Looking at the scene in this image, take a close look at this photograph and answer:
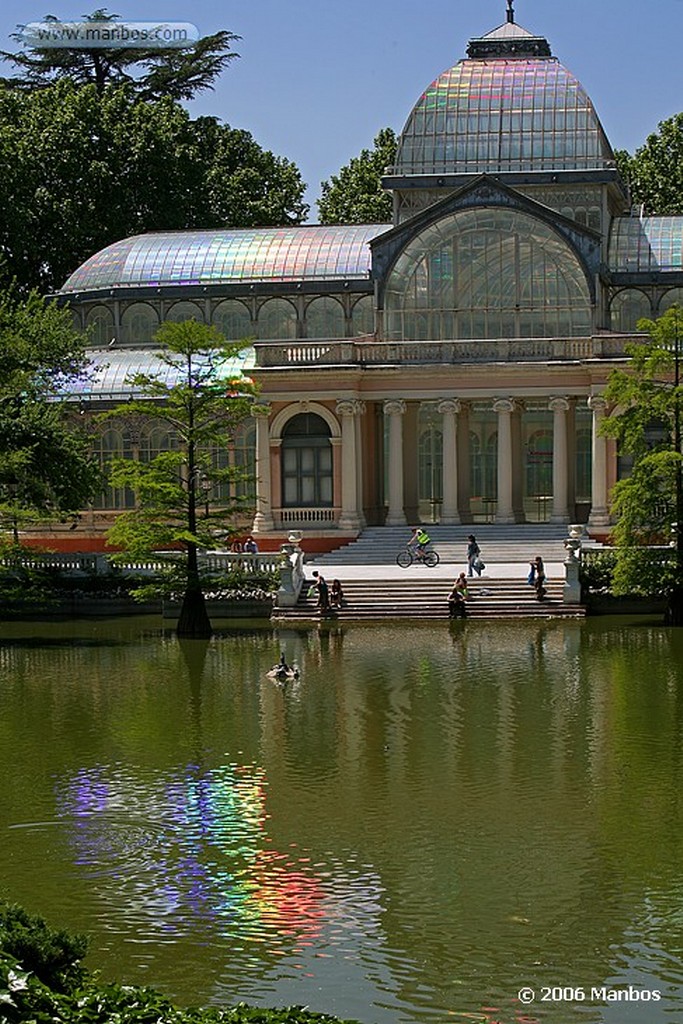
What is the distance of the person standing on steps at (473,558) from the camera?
4892 cm

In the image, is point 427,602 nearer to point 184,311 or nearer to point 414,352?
point 414,352

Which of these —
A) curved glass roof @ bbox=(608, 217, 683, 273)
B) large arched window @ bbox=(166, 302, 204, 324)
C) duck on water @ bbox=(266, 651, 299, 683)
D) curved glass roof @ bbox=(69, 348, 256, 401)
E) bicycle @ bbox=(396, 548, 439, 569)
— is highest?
curved glass roof @ bbox=(608, 217, 683, 273)

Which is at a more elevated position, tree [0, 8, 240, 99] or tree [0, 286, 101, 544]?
tree [0, 8, 240, 99]

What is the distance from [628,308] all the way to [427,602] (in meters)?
17.6

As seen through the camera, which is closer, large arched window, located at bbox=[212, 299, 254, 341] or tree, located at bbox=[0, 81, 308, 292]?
large arched window, located at bbox=[212, 299, 254, 341]

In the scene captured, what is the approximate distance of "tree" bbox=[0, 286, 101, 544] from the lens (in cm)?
4466

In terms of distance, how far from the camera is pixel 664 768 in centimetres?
2547

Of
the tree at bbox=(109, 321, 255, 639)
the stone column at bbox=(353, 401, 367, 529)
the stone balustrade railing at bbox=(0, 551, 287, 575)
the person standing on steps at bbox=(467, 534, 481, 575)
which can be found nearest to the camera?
the tree at bbox=(109, 321, 255, 639)

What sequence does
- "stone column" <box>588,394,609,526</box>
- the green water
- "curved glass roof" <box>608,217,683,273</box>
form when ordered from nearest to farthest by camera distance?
the green water → "stone column" <box>588,394,609,526</box> → "curved glass roof" <box>608,217,683,273</box>

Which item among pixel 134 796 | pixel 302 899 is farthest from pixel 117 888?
pixel 134 796

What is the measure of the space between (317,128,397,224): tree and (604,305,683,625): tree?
37011 millimetres

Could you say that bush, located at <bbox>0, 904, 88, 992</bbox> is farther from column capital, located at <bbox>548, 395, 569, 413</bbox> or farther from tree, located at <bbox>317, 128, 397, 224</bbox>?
tree, located at <bbox>317, 128, 397, 224</bbox>

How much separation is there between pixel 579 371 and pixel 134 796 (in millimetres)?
33993

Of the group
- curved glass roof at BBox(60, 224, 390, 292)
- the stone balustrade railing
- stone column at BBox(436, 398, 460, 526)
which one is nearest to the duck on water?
the stone balustrade railing
